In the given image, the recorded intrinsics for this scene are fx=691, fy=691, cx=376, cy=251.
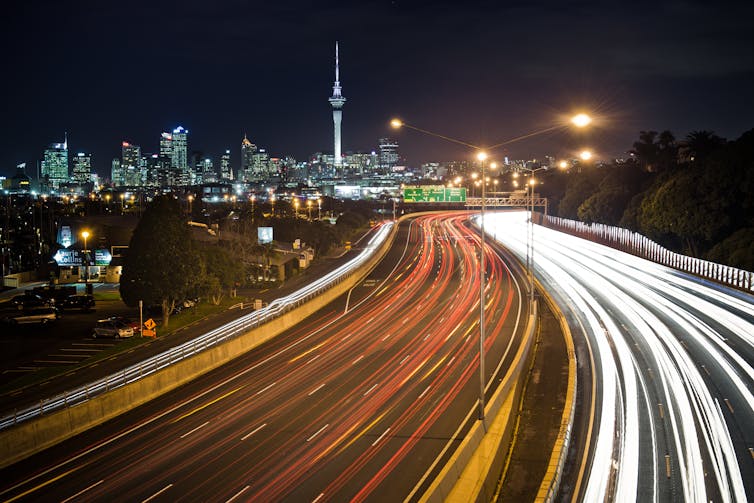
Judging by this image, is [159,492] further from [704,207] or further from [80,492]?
[704,207]

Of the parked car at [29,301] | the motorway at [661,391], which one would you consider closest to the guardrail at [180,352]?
the parked car at [29,301]

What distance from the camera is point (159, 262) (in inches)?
1394

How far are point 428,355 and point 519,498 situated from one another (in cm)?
1442

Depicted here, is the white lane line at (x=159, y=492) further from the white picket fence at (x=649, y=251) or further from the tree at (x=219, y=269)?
the white picket fence at (x=649, y=251)

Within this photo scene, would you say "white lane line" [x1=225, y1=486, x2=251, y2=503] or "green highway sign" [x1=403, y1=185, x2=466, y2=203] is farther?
"green highway sign" [x1=403, y1=185, x2=466, y2=203]

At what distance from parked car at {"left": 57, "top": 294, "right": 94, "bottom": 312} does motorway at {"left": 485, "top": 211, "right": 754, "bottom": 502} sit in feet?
93.4

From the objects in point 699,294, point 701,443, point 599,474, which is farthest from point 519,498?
point 699,294

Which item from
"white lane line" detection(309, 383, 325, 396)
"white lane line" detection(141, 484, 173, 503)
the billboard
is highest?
the billboard

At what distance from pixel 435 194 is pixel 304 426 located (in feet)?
222

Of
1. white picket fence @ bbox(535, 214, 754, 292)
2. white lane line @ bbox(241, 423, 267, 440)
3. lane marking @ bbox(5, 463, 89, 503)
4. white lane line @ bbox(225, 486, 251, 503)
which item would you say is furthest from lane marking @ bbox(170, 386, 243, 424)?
white picket fence @ bbox(535, 214, 754, 292)

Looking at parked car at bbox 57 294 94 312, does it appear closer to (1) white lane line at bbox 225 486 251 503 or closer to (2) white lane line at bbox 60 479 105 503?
(2) white lane line at bbox 60 479 105 503

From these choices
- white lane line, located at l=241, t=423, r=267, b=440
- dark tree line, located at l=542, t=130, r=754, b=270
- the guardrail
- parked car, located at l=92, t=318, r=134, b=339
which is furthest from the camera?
dark tree line, located at l=542, t=130, r=754, b=270

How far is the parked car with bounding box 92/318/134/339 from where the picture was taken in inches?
1323

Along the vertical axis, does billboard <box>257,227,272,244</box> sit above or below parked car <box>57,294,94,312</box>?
above
